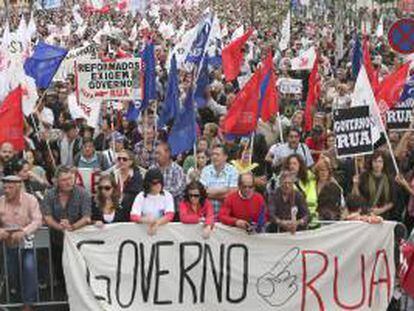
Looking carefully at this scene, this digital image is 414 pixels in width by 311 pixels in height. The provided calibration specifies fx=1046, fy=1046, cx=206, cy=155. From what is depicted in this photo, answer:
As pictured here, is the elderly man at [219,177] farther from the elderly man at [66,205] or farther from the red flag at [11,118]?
the red flag at [11,118]

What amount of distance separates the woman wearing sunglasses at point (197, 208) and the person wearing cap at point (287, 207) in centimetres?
63

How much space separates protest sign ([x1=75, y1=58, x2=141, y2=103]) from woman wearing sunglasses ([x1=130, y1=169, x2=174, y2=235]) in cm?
355

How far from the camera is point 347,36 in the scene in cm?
3869

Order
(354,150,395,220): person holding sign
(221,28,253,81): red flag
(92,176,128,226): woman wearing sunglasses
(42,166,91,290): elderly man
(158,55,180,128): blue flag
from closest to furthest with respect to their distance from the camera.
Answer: (42,166,91,290): elderly man < (92,176,128,226): woman wearing sunglasses < (354,150,395,220): person holding sign < (158,55,180,128): blue flag < (221,28,253,81): red flag

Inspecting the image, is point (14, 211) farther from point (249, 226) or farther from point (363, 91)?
point (363, 91)

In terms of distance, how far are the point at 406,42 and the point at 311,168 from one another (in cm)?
374

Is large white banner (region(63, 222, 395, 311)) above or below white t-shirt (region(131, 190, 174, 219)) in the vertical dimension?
below

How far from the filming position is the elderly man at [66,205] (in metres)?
10.1

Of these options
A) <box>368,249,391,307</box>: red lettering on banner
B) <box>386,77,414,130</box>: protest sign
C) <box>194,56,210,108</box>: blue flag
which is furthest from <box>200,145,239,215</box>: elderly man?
<box>194,56,210,108</box>: blue flag

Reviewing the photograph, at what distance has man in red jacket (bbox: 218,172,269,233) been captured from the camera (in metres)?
10.2

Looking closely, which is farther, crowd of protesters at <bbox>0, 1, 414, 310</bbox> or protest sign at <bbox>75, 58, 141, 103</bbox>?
protest sign at <bbox>75, 58, 141, 103</bbox>

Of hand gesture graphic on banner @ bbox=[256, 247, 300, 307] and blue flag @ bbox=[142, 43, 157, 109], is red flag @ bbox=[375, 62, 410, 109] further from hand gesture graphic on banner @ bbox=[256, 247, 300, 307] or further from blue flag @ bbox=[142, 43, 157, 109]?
hand gesture graphic on banner @ bbox=[256, 247, 300, 307]

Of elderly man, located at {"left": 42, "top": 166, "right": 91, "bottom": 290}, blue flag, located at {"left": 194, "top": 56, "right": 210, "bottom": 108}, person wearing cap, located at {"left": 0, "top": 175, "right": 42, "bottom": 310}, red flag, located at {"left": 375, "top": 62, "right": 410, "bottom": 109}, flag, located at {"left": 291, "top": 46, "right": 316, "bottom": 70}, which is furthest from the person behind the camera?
flag, located at {"left": 291, "top": 46, "right": 316, "bottom": 70}

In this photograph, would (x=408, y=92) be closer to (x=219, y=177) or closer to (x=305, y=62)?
(x=219, y=177)
